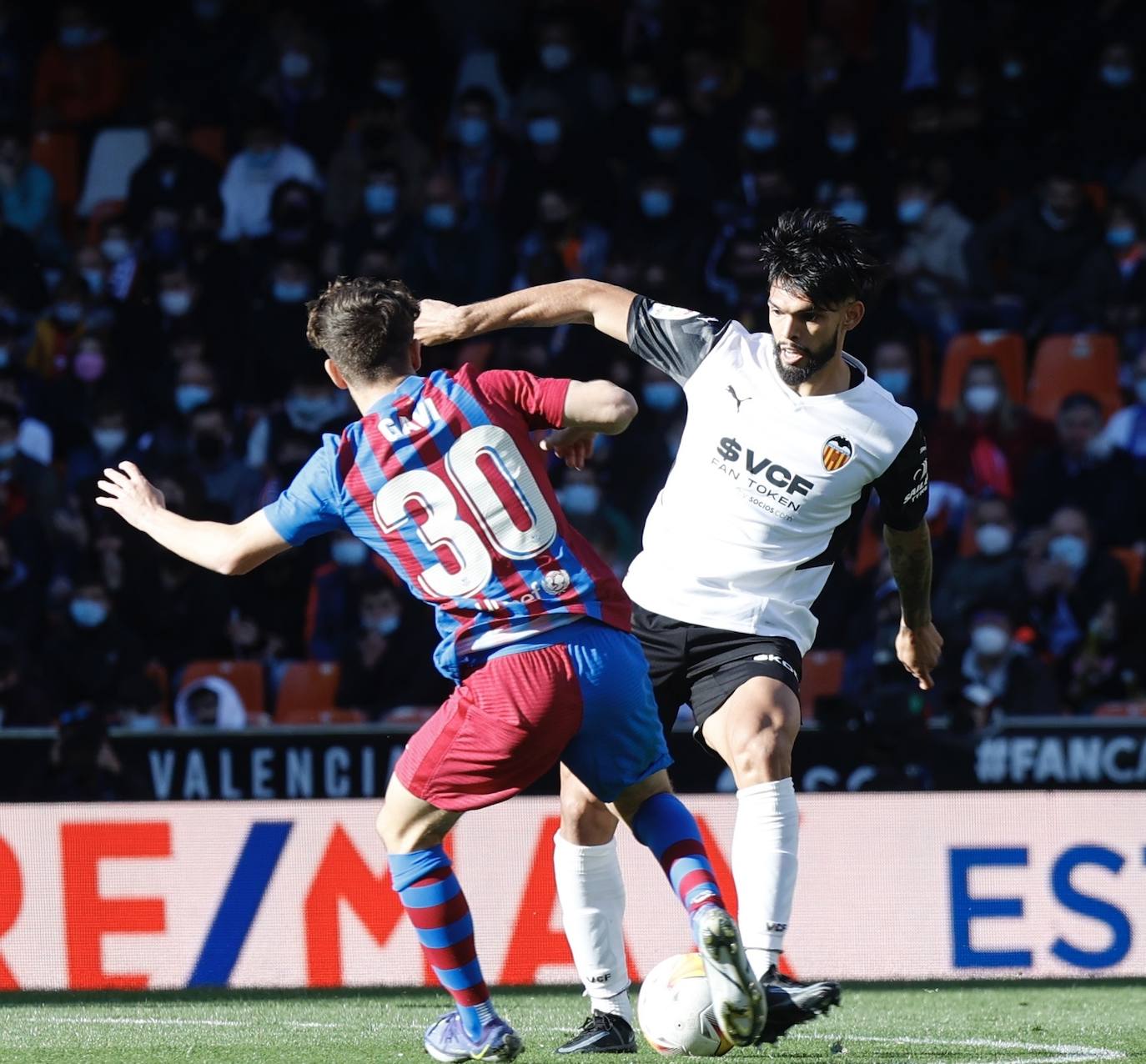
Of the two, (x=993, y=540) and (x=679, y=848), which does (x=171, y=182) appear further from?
(x=679, y=848)

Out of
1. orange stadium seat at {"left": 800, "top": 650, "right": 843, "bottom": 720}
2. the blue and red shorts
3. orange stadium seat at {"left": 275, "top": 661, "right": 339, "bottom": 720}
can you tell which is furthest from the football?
orange stadium seat at {"left": 275, "top": 661, "right": 339, "bottom": 720}

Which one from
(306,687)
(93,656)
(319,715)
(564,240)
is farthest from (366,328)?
(564,240)

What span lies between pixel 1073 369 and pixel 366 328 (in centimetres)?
866

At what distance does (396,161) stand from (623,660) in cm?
932

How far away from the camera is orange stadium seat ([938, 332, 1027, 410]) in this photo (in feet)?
40.4

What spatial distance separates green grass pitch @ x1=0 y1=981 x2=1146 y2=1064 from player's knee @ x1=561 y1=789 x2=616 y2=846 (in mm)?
559

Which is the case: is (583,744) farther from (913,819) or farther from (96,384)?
(96,384)

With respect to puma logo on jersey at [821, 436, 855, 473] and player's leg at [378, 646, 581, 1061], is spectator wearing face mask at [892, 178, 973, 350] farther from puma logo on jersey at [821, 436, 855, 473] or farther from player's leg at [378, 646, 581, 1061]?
player's leg at [378, 646, 581, 1061]

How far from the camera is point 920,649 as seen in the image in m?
5.64

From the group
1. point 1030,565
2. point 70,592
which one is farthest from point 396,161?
point 1030,565

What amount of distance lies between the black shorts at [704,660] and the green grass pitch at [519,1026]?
0.93 metres

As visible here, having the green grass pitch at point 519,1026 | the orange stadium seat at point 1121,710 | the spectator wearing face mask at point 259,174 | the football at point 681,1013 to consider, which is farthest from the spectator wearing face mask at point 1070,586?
the football at point 681,1013

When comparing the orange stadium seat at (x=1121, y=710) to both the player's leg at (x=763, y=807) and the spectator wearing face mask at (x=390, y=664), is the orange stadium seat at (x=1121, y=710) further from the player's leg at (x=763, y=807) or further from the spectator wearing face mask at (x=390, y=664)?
the player's leg at (x=763, y=807)

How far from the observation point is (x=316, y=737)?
9.55 m
